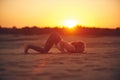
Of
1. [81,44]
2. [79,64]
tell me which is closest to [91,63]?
[79,64]

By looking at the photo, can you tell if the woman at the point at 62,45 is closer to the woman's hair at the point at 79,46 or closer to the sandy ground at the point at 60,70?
the woman's hair at the point at 79,46

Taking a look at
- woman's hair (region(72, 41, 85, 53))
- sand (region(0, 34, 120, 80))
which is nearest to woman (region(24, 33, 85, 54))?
woman's hair (region(72, 41, 85, 53))

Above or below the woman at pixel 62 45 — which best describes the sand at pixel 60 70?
below

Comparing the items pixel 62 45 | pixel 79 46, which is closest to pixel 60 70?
pixel 62 45

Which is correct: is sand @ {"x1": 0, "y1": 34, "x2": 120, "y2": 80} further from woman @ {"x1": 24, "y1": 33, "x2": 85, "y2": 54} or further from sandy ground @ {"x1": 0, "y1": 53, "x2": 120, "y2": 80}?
woman @ {"x1": 24, "y1": 33, "x2": 85, "y2": 54}

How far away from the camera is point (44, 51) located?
17359mm

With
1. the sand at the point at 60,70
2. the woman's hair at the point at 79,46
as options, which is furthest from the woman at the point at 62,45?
the sand at the point at 60,70

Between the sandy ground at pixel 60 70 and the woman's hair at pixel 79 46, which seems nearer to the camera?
the sandy ground at pixel 60 70

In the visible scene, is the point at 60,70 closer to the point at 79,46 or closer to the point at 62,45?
the point at 62,45

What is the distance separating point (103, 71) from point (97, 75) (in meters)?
0.82

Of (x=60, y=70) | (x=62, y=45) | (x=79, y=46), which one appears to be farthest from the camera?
(x=79, y=46)

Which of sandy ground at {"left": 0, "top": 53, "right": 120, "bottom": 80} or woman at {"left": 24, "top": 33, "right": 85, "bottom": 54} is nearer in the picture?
sandy ground at {"left": 0, "top": 53, "right": 120, "bottom": 80}

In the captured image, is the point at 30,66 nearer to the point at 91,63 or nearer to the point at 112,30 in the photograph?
the point at 91,63

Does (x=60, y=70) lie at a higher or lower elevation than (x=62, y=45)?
lower
